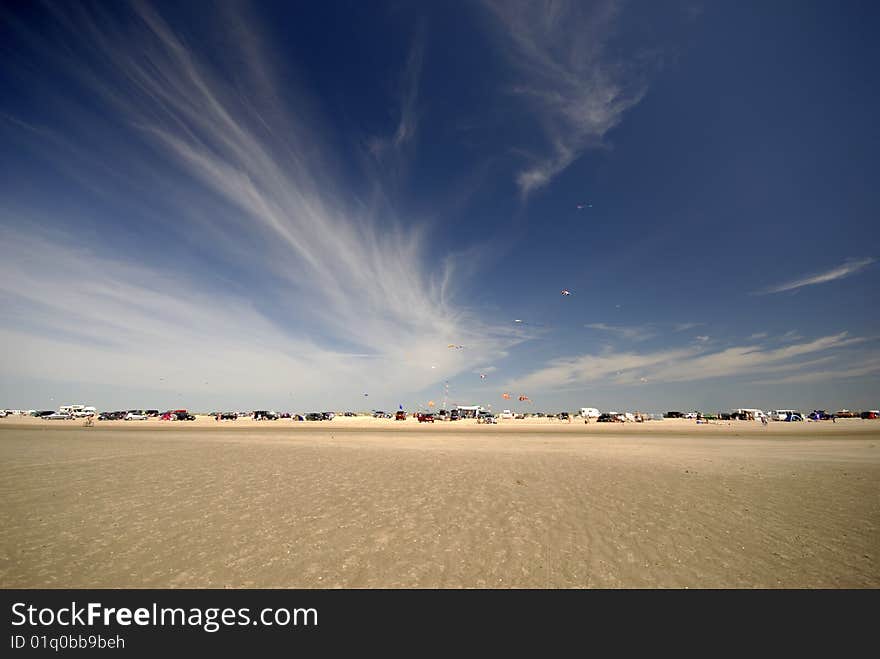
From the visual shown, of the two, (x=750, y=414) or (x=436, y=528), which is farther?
(x=750, y=414)

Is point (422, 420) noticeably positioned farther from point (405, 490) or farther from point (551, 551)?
point (551, 551)

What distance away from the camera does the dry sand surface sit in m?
7.52

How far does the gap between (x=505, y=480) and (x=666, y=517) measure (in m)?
6.97

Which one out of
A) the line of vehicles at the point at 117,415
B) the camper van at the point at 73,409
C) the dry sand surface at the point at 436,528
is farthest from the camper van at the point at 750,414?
the camper van at the point at 73,409

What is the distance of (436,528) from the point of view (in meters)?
10.2

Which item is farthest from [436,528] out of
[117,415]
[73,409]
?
[73,409]

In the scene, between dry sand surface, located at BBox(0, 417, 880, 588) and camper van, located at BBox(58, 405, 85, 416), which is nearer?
dry sand surface, located at BBox(0, 417, 880, 588)

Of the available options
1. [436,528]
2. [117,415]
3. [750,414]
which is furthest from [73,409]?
[750,414]

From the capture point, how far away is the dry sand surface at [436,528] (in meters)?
7.52

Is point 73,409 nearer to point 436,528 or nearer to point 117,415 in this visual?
point 117,415

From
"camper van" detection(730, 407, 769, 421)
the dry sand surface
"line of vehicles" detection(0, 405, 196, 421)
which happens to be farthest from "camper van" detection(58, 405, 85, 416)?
"camper van" detection(730, 407, 769, 421)

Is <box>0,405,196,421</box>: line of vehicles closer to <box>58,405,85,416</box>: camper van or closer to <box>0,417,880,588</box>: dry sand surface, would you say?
<box>58,405,85,416</box>: camper van
